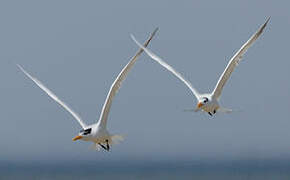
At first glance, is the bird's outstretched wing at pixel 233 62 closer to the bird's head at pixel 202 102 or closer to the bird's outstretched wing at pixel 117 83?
the bird's head at pixel 202 102

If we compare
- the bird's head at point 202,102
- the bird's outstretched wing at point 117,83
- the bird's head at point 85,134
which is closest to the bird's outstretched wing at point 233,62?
the bird's head at point 202,102

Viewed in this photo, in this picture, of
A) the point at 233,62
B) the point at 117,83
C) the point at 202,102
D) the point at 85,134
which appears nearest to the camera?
the point at 117,83

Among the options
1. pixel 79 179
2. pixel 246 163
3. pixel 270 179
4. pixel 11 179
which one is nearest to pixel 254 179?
pixel 270 179

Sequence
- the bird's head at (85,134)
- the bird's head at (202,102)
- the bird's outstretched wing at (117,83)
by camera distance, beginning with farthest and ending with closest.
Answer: the bird's head at (202,102)
the bird's head at (85,134)
the bird's outstretched wing at (117,83)

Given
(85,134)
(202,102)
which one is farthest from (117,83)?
(202,102)

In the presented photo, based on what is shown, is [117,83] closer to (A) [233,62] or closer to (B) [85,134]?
(B) [85,134]

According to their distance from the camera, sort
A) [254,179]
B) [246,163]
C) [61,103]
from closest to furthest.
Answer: [61,103] → [254,179] → [246,163]

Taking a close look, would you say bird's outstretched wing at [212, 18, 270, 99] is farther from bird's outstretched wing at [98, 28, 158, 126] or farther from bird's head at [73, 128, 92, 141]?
bird's head at [73, 128, 92, 141]

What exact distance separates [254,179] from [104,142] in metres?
65.1

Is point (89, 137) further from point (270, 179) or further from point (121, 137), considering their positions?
point (270, 179)

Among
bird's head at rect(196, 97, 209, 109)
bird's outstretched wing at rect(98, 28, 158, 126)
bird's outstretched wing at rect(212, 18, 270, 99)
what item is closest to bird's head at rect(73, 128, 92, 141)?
bird's outstretched wing at rect(98, 28, 158, 126)

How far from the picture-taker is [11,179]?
114500 millimetres

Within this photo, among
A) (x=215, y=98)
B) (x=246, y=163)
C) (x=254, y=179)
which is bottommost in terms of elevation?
(x=215, y=98)

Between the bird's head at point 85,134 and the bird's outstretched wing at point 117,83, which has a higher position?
the bird's outstretched wing at point 117,83
